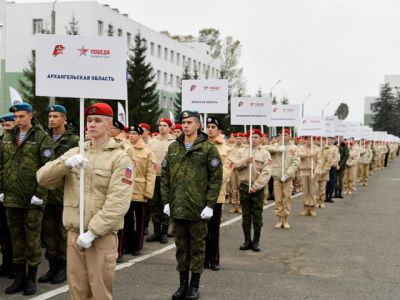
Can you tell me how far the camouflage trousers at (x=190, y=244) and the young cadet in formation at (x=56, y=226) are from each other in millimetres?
1625

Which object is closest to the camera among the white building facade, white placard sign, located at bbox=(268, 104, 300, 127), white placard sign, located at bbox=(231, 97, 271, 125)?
white placard sign, located at bbox=(231, 97, 271, 125)

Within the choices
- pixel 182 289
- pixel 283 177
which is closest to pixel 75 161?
pixel 182 289

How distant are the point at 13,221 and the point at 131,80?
36.5 m

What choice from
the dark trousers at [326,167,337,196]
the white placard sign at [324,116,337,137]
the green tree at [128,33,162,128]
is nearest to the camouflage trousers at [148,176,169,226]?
the dark trousers at [326,167,337,196]

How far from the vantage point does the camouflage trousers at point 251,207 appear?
9789 mm

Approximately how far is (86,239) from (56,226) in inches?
112

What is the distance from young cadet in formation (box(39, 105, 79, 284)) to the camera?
24.3ft

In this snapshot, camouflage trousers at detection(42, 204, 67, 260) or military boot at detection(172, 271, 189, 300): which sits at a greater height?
camouflage trousers at detection(42, 204, 67, 260)

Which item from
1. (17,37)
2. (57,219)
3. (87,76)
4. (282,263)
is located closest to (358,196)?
(282,263)

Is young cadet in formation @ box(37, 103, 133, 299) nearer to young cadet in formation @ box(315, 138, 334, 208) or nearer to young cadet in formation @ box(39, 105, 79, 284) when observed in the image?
young cadet in formation @ box(39, 105, 79, 284)

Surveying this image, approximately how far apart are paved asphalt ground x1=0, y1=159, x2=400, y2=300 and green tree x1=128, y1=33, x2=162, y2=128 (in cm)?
2864

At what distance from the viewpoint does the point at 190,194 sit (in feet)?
21.8

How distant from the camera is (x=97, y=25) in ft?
174

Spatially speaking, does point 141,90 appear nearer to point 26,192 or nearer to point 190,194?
point 26,192
